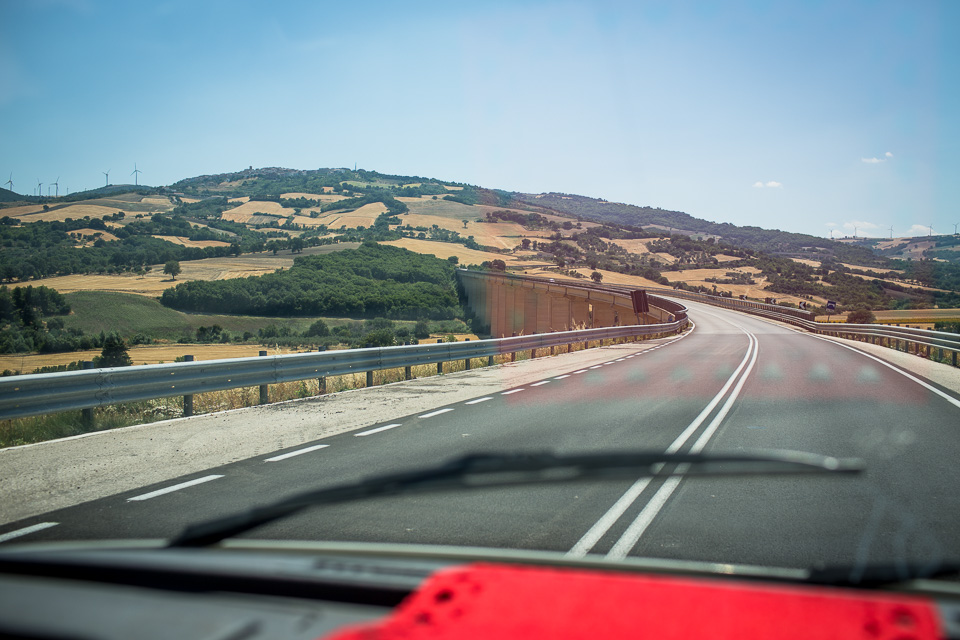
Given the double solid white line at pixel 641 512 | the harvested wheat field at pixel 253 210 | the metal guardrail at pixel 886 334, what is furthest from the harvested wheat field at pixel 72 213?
the double solid white line at pixel 641 512

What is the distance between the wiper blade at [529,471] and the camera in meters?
2.30

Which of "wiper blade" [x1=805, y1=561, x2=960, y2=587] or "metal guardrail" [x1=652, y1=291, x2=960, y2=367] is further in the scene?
"metal guardrail" [x1=652, y1=291, x2=960, y2=367]

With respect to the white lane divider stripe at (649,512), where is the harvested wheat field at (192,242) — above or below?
above

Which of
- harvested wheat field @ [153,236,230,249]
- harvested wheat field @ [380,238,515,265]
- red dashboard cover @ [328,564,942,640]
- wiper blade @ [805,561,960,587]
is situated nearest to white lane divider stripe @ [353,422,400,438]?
red dashboard cover @ [328,564,942,640]

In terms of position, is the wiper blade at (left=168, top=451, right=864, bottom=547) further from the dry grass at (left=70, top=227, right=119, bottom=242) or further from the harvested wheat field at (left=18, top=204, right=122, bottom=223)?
the harvested wheat field at (left=18, top=204, right=122, bottom=223)

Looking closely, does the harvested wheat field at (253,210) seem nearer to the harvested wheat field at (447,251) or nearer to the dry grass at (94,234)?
the harvested wheat field at (447,251)

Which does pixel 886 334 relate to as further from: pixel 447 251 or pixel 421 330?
pixel 447 251

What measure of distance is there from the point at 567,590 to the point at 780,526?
3.77 meters

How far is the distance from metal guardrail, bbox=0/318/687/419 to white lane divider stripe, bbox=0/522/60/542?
3421 millimetres

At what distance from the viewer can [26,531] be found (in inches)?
201

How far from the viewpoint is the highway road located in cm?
471

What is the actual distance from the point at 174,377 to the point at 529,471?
9.23 metres

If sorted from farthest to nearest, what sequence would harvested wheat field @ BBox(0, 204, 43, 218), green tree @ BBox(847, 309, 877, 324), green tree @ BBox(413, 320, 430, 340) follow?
1. harvested wheat field @ BBox(0, 204, 43, 218)
2. green tree @ BBox(847, 309, 877, 324)
3. green tree @ BBox(413, 320, 430, 340)

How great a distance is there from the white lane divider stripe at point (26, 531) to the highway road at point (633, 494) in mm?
43
